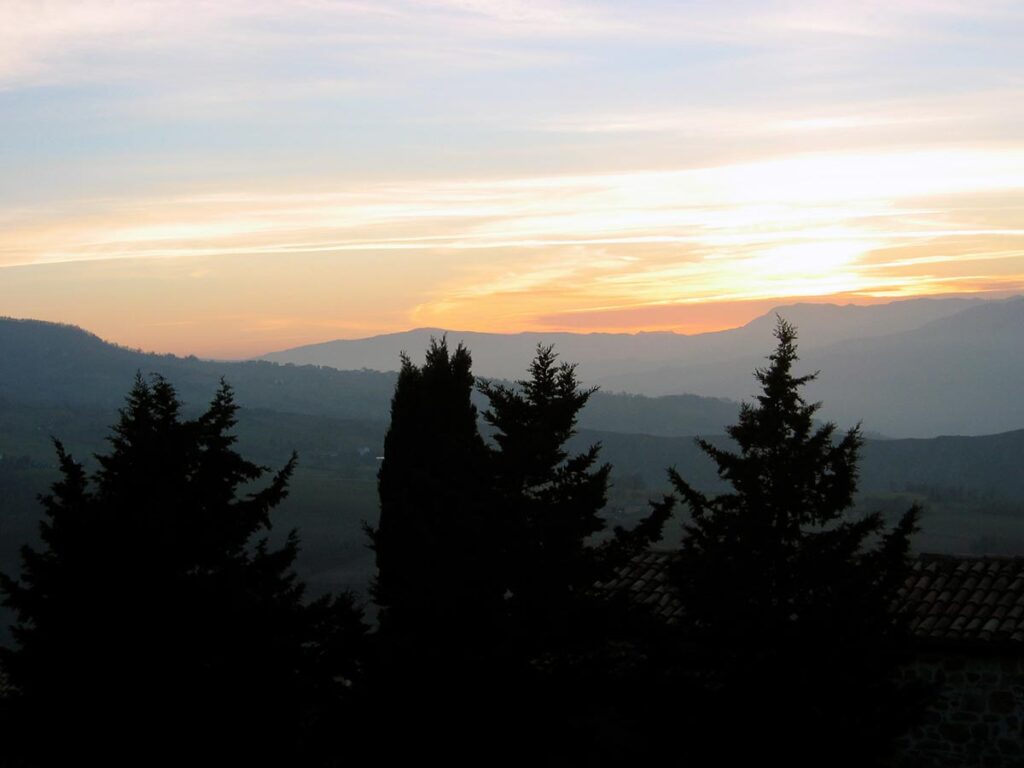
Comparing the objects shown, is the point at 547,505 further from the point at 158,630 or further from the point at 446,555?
the point at 158,630

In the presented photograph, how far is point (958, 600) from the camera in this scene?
1869 cm

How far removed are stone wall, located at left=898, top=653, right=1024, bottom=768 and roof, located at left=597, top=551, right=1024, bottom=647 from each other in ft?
1.14

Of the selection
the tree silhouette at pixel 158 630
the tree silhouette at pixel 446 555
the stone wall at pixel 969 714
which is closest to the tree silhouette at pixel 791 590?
the stone wall at pixel 969 714

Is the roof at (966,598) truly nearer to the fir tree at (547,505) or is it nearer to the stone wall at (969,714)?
the stone wall at (969,714)

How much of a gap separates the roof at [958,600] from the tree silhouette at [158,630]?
202 inches

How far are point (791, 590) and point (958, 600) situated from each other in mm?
4084

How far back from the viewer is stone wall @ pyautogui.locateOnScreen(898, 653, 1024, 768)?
1745 centimetres

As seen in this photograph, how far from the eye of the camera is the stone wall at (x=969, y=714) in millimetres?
17453

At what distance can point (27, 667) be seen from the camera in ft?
54.2

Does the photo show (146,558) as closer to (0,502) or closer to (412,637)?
(412,637)

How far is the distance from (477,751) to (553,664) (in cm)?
160

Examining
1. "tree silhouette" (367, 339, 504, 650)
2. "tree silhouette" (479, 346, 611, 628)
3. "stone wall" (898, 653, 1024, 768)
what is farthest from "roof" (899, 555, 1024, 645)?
"tree silhouette" (367, 339, 504, 650)

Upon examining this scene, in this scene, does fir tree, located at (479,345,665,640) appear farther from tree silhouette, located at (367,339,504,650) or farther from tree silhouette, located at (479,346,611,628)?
tree silhouette, located at (367,339,504,650)

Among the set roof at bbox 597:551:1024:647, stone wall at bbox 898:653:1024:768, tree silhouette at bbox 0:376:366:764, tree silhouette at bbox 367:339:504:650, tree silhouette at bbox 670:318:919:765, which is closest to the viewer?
tree silhouette at bbox 670:318:919:765
